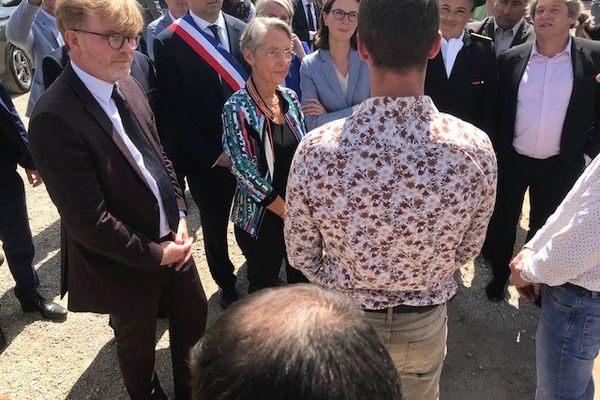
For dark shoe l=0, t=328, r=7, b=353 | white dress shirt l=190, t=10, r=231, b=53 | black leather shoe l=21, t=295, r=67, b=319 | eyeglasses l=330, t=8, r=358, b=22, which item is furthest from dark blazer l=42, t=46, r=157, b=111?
dark shoe l=0, t=328, r=7, b=353

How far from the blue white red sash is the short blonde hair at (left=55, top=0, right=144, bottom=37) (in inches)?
38.0

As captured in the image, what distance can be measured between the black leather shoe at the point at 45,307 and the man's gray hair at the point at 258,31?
2.13m

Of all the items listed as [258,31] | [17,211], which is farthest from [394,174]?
[17,211]

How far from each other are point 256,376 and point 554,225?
144 centimetres

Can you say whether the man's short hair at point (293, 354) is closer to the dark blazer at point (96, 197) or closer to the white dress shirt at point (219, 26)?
the dark blazer at point (96, 197)

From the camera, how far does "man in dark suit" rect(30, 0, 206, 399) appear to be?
1.67 m

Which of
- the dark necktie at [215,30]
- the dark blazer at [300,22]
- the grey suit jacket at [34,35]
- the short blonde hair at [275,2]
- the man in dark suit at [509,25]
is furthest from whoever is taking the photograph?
the dark blazer at [300,22]

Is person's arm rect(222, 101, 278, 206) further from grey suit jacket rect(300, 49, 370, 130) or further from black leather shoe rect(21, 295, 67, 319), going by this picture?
black leather shoe rect(21, 295, 67, 319)

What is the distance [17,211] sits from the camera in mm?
2969

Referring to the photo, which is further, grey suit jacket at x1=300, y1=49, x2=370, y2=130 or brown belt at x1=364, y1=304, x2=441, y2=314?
grey suit jacket at x1=300, y1=49, x2=370, y2=130

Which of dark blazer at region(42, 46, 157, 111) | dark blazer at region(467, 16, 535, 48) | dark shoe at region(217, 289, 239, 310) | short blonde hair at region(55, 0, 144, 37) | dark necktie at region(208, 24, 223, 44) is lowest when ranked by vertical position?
dark shoe at region(217, 289, 239, 310)

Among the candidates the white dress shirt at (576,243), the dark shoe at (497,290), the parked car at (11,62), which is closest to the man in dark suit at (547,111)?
the dark shoe at (497,290)

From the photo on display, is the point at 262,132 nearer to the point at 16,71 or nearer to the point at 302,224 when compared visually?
the point at 302,224

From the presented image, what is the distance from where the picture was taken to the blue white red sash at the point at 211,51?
2729 millimetres
